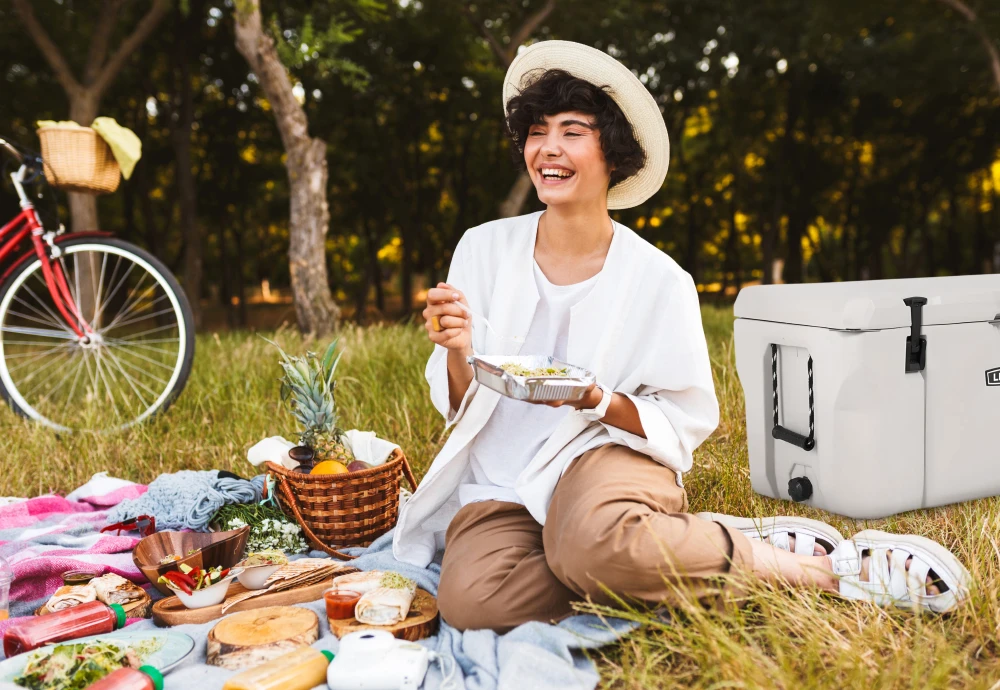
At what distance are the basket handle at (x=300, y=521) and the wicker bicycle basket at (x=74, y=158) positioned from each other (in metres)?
2.04

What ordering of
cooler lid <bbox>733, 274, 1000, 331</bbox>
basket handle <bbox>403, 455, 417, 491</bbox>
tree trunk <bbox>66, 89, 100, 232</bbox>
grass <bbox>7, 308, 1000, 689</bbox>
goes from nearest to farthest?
grass <bbox>7, 308, 1000, 689</bbox> < cooler lid <bbox>733, 274, 1000, 331</bbox> < basket handle <bbox>403, 455, 417, 491</bbox> < tree trunk <bbox>66, 89, 100, 232</bbox>

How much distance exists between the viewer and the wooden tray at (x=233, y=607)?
2518mm

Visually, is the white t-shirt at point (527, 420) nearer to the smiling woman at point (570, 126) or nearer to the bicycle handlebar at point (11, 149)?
the smiling woman at point (570, 126)

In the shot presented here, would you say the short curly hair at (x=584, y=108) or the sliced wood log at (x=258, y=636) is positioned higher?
the short curly hair at (x=584, y=108)

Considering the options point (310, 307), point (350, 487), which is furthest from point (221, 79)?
point (350, 487)

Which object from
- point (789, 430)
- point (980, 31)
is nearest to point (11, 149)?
point (789, 430)

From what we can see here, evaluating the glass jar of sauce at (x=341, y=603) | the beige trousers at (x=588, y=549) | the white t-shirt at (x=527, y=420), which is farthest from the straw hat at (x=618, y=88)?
the glass jar of sauce at (x=341, y=603)

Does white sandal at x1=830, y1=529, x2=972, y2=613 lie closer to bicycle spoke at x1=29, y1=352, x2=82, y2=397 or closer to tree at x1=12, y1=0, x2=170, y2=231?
bicycle spoke at x1=29, y1=352, x2=82, y2=397

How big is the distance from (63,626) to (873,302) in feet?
8.88

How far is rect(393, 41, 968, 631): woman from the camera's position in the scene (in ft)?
7.54

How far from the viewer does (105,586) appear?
2619 mm

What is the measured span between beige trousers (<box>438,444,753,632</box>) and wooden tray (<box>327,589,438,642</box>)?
6 centimetres

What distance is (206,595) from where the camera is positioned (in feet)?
8.30

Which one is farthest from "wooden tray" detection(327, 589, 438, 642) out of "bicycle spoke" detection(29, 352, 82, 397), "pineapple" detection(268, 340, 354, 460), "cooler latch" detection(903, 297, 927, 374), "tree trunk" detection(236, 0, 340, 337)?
"tree trunk" detection(236, 0, 340, 337)
